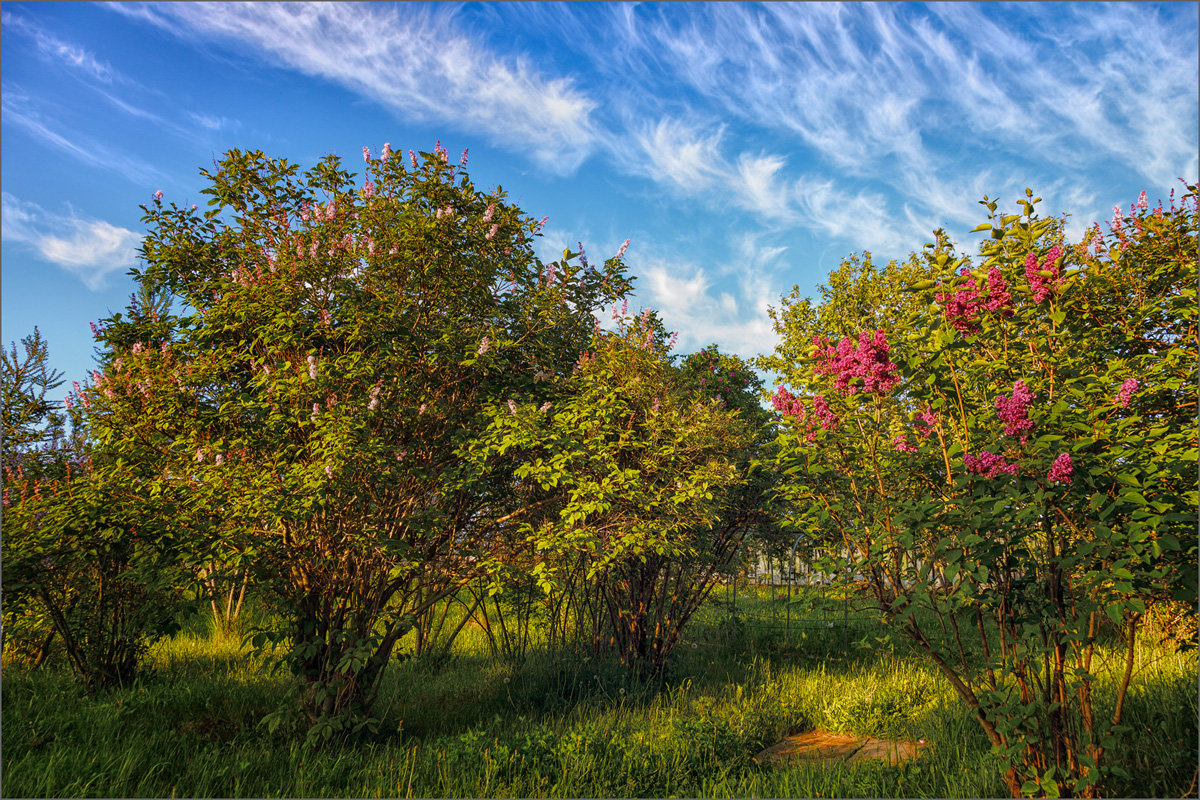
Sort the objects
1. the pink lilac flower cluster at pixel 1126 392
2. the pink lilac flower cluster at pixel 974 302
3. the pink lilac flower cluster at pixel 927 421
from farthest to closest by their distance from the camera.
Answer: the pink lilac flower cluster at pixel 927 421 < the pink lilac flower cluster at pixel 974 302 < the pink lilac flower cluster at pixel 1126 392

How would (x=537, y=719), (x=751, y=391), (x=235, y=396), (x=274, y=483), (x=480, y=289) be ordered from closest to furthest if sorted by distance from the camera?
(x=274, y=483) < (x=235, y=396) < (x=480, y=289) < (x=537, y=719) < (x=751, y=391)

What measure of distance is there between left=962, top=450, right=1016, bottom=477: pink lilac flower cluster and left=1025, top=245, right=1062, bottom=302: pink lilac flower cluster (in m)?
0.96

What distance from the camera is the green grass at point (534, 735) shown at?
14.4 feet

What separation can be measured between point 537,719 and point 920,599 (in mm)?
4174

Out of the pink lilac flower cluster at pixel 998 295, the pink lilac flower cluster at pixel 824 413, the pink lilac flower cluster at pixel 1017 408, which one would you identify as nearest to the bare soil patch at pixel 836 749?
the pink lilac flower cluster at pixel 824 413

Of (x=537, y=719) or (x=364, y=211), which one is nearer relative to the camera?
(x=364, y=211)

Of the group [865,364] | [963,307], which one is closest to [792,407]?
[865,364]

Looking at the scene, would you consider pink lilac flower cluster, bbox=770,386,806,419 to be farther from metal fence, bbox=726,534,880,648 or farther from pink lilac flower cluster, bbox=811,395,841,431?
metal fence, bbox=726,534,880,648

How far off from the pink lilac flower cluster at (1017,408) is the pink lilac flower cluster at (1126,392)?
41 cm

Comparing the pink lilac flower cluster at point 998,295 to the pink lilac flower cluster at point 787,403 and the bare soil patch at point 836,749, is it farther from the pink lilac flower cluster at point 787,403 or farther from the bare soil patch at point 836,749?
the bare soil patch at point 836,749

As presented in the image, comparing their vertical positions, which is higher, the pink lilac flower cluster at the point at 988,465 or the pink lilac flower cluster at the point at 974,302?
the pink lilac flower cluster at the point at 974,302

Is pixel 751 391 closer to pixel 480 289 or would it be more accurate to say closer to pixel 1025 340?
pixel 480 289

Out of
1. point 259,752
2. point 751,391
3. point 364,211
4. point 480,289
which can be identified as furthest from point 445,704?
point 751,391

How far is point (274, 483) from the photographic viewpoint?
488 cm
